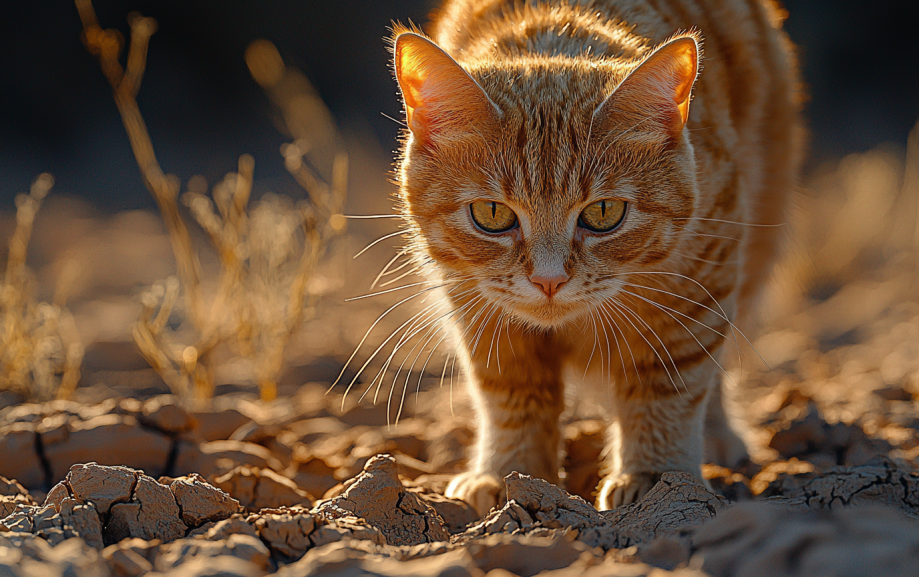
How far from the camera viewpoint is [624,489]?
71.3 inches

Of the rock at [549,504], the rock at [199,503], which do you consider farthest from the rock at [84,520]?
the rock at [549,504]

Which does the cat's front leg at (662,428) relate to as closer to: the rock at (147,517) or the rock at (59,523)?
the rock at (147,517)

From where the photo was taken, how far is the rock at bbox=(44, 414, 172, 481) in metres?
1.94

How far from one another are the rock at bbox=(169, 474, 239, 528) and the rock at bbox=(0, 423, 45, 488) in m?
0.69

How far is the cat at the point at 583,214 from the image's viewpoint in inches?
67.2

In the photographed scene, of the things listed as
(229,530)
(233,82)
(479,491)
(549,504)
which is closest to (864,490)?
(549,504)

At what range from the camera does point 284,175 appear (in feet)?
31.7

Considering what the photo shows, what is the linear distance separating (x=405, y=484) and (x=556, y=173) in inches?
37.9

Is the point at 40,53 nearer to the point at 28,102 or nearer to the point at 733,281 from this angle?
the point at 28,102

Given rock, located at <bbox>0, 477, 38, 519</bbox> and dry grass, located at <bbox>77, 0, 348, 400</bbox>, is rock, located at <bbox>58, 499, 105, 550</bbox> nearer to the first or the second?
rock, located at <bbox>0, 477, 38, 519</bbox>

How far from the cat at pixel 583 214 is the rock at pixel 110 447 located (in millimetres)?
899

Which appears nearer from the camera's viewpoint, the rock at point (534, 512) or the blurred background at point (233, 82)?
the rock at point (534, 512)

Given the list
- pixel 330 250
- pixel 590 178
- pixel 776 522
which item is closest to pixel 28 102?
pixel 330 250

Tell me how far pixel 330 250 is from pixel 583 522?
4757 millimetres
